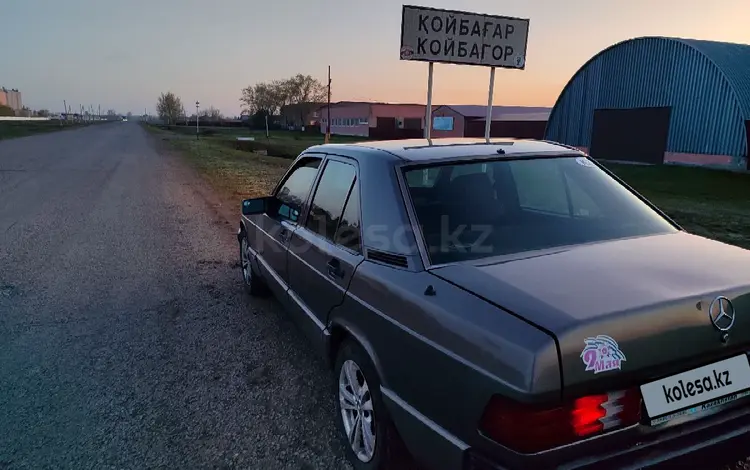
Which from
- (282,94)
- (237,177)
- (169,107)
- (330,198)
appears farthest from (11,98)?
(330,198)

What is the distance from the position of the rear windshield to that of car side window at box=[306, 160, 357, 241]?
0.54 metres

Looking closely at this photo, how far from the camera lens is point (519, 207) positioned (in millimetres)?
2826

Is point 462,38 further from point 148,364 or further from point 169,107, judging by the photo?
point 169,107

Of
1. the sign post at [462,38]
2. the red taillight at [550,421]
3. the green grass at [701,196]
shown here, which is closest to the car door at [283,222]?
the red taillight at [550,421]

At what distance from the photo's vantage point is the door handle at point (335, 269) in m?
2.78

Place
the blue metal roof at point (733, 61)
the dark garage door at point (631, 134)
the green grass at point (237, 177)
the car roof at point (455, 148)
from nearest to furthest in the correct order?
the car roof at point (455, 148), the green grass at point (237, 177), the blue metal roof at point (733, 61), the dark garage door at point (631, 134)

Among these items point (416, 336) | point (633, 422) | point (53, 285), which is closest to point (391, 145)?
point (416, 336)

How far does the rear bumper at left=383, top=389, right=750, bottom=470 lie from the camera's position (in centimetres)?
166

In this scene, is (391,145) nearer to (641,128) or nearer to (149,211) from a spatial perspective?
(149,211)

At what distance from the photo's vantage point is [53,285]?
18.2ft

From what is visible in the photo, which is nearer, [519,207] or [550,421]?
[550,421]

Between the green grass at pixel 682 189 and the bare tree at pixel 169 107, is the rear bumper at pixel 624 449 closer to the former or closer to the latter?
the green grass at pixel 682 189

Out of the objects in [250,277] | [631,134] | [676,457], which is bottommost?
[250,277]

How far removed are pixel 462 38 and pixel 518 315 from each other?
30.5 ft
